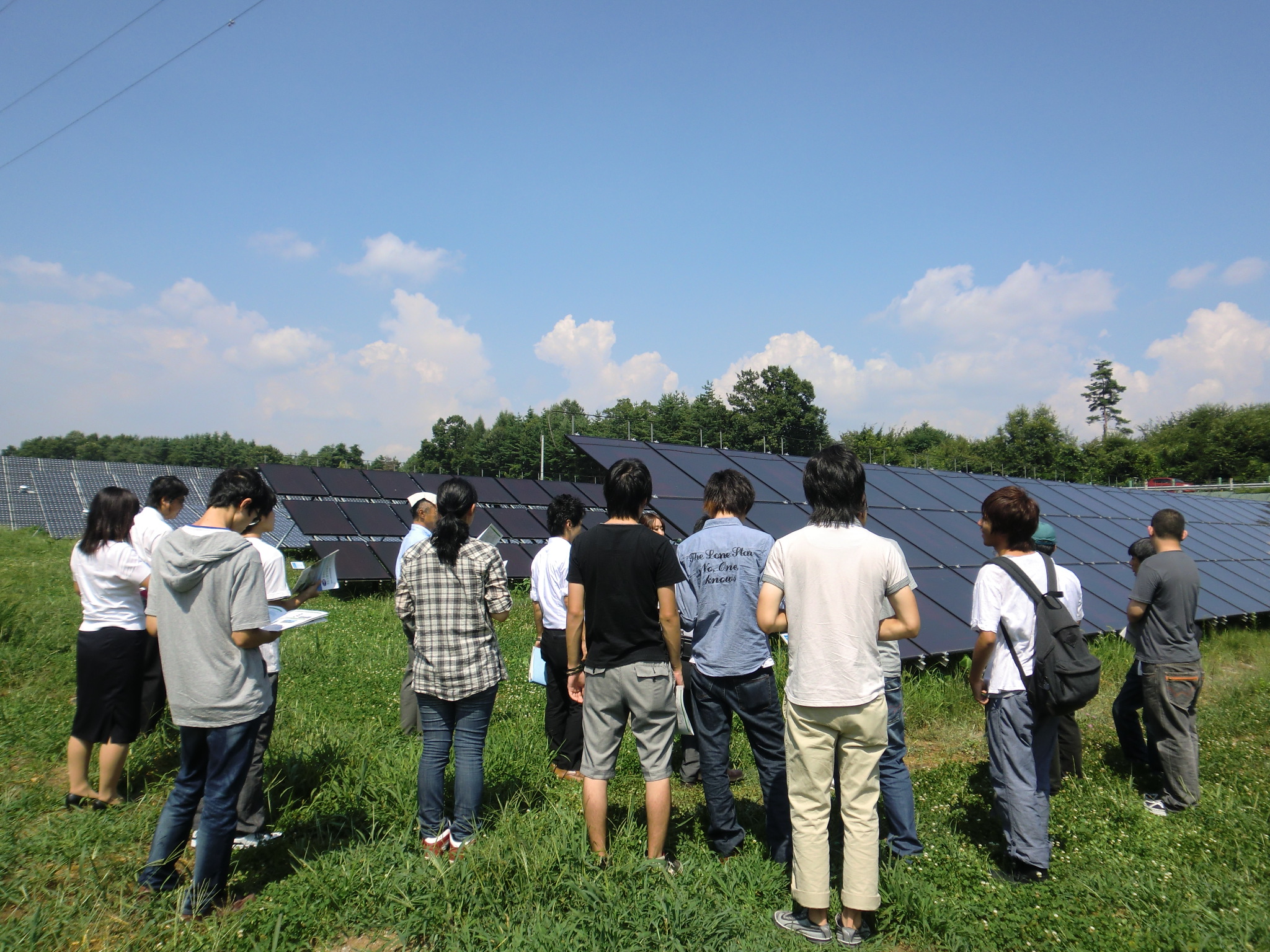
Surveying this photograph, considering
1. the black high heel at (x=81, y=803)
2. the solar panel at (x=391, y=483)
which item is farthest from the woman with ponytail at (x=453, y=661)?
the solar panel at (x=391, y=483)

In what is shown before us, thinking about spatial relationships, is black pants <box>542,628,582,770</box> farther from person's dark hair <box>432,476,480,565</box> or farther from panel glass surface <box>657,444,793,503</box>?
panel glass surface <box>657,444,793,503</box>

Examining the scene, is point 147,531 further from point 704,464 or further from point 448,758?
point 704,464

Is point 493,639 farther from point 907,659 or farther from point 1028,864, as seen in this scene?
point 907,659

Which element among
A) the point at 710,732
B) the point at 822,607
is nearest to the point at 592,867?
the point at 710,732

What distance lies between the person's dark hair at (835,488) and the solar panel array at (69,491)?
1481 centimetres

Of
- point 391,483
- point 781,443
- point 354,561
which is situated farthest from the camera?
point 781,443

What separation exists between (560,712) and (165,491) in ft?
9.68

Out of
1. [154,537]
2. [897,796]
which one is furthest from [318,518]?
[897,796]

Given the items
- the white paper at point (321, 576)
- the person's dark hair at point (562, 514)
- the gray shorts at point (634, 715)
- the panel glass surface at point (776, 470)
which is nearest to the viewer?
the gray shorts at point (634, 715)

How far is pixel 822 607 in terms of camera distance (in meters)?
2.99

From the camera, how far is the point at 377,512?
13.2m

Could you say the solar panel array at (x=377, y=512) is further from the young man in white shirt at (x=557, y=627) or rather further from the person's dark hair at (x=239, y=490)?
the person's dark hair at (x=239, y=490)

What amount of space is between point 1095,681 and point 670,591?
7.04ft

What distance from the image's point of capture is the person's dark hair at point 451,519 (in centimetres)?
348
